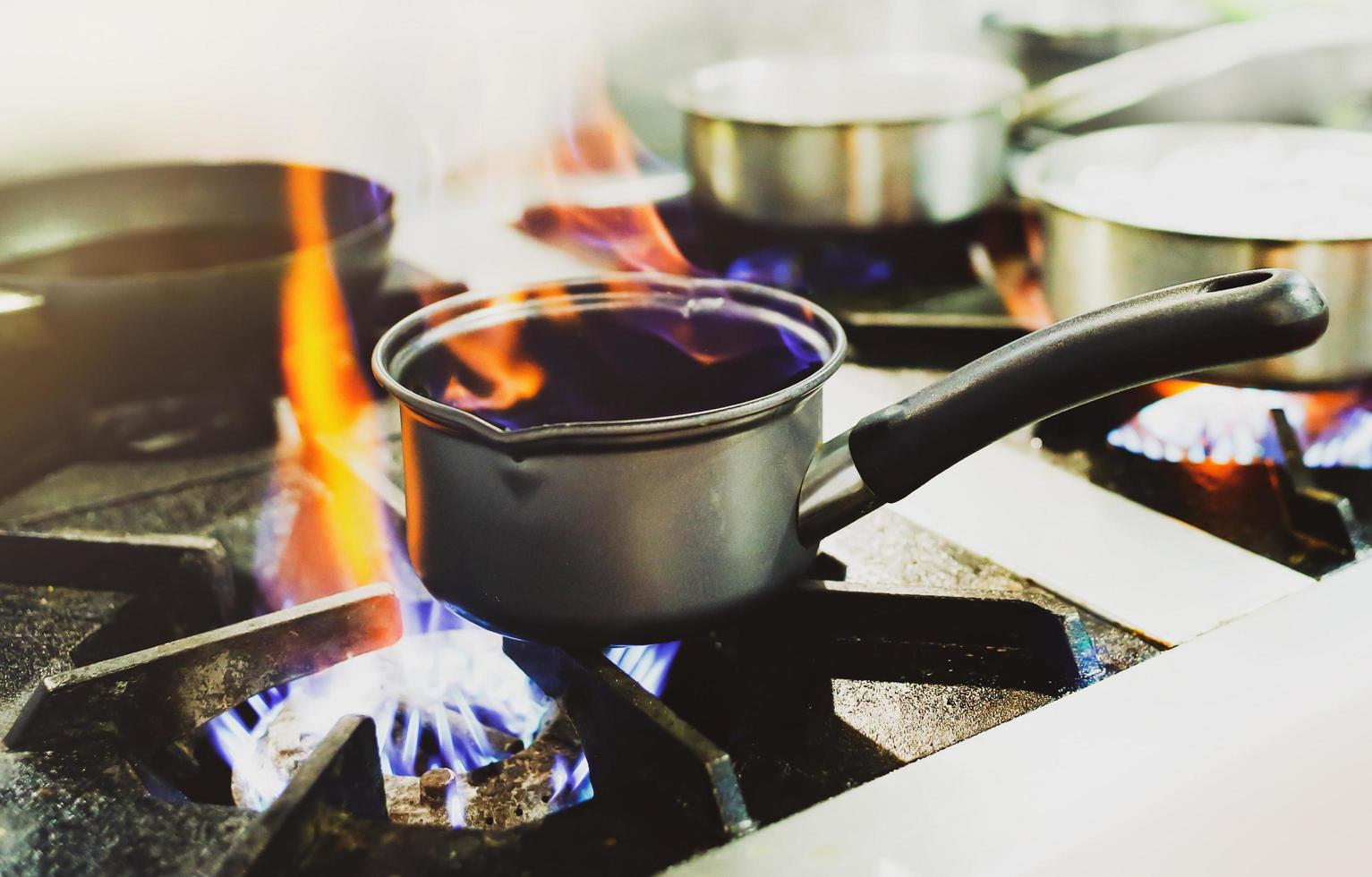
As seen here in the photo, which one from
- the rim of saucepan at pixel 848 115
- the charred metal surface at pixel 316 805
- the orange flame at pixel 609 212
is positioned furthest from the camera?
the orange flame at pixel 609 212

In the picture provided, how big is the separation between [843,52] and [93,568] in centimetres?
119

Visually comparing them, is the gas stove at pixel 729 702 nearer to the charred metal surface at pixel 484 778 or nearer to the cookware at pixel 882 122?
the charred metal surface at pixel 484 778

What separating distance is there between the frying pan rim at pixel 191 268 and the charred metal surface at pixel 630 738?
1.28ft

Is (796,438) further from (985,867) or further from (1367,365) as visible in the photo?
(1367,365)

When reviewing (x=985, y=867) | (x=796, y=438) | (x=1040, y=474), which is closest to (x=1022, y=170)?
(x=1040, y=474)

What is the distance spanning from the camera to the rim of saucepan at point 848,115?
1.04m

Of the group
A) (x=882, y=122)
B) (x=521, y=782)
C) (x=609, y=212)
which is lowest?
(x=521, y=782)

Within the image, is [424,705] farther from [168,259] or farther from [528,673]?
[168,259]

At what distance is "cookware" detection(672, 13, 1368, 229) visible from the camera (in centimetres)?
105

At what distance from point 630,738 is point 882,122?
→ 0.69 m

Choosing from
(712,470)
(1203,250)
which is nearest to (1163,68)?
(1203,250)

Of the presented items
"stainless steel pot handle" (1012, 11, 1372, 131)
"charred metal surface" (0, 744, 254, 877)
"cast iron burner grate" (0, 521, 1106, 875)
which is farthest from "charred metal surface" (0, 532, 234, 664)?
"stainless steel pot handle" (1012, 11, 1372, 131)

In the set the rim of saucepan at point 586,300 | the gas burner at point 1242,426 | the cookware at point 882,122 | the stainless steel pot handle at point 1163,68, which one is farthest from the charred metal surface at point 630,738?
the stainless steel pot handle at point 1163,68

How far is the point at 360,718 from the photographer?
515 millimetres
